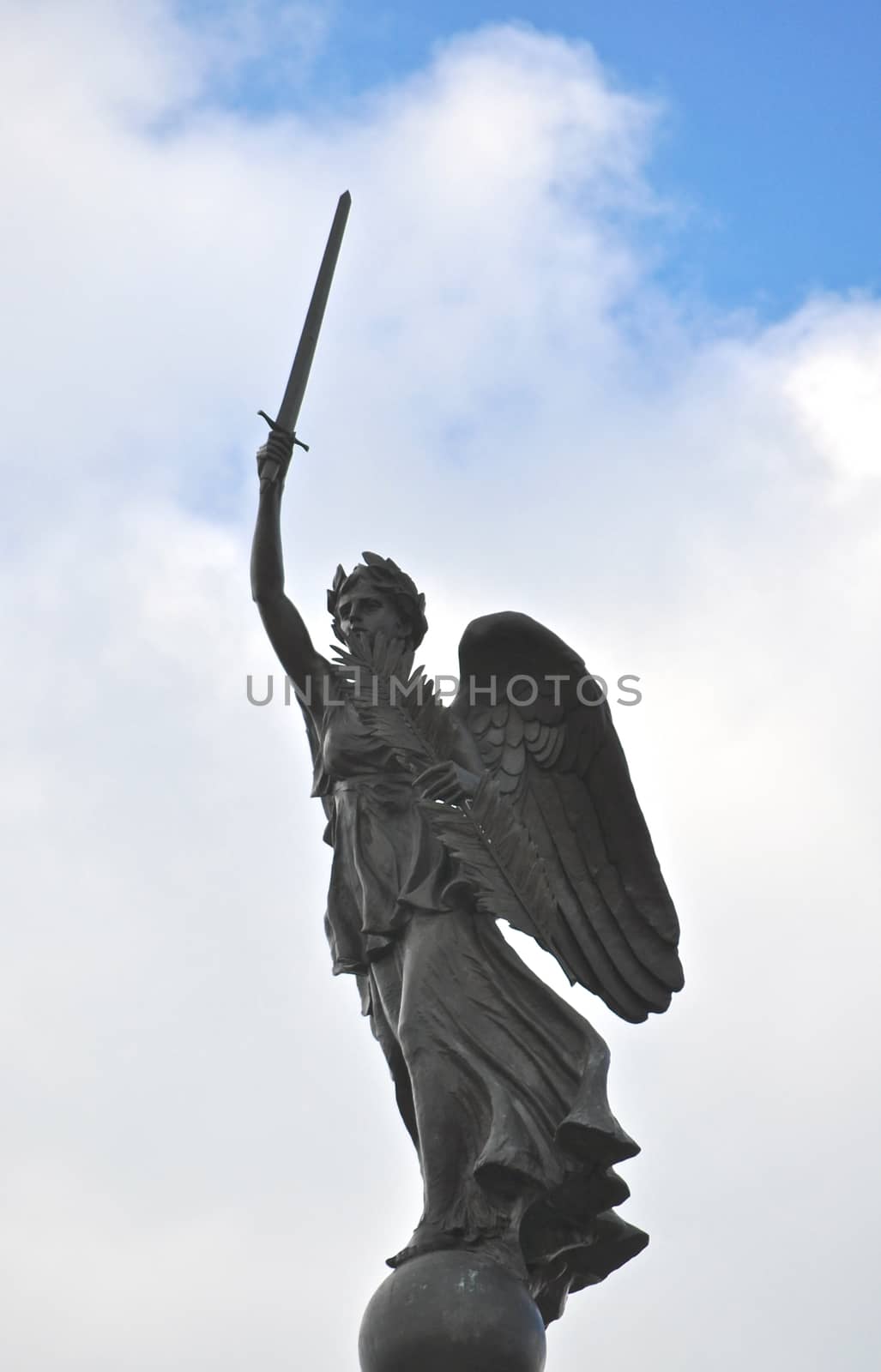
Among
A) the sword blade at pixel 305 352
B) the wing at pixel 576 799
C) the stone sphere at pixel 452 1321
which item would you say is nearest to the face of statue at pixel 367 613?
the wing at pixel 576 799

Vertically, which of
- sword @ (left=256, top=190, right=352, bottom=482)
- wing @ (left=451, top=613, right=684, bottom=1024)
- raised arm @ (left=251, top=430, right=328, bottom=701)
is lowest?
wing @ (left=451, top=613, right=684, bottom=1024)

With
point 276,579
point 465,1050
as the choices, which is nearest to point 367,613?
point 276,579

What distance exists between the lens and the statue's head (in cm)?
1037

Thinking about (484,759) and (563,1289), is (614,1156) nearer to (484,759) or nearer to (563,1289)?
(563,1289)

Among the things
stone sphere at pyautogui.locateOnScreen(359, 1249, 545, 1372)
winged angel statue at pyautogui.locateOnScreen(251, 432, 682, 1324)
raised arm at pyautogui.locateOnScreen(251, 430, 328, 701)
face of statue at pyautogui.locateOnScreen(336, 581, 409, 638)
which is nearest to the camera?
stone sphere at pyautogui.locateOnScreen(359, 1249, 545, 1372)

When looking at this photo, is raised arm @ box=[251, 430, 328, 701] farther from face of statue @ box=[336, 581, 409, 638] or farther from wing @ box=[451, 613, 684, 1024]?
wing @ box=[451, 613, 684, 1024]

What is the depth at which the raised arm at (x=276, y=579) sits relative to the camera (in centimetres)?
1016

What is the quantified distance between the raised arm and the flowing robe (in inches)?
10.5

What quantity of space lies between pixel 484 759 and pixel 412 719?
508mm

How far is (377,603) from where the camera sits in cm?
1040

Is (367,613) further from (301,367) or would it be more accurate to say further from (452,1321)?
(452,1321)

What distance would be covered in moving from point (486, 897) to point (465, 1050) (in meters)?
0.73

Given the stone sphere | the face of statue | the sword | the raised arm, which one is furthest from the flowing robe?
the sword

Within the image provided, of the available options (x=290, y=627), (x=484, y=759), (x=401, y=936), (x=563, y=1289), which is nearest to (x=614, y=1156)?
(x=563, y=1289)
